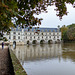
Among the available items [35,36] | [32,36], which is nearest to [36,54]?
[32,36]

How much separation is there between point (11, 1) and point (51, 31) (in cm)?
6519

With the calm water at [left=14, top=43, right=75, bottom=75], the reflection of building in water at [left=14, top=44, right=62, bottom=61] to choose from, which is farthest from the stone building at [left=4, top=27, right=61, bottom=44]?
the calm water at [left=14, top=43, right=75, bottom=75]

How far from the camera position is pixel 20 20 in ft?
11.2

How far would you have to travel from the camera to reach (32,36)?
6119 centimetres

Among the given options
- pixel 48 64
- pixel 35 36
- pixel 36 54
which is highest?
pixel 35 36

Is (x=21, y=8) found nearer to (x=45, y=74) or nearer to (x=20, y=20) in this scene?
(x=20, y=20)

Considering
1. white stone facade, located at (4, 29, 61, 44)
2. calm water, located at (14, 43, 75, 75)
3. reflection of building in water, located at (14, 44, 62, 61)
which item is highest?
white stone facade, located at (4, 29, 61, 44)

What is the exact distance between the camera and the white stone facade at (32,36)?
54344 mm

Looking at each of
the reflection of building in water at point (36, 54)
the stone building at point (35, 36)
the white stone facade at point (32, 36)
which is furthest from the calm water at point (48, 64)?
the stone building at point (35, 36)

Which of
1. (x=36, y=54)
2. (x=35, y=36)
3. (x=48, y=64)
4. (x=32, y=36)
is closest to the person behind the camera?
(x=48, y=64)

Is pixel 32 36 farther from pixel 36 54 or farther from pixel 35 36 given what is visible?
pixel 36 54

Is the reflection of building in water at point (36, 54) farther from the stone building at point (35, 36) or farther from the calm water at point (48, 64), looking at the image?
the stone building at point (35, 36)

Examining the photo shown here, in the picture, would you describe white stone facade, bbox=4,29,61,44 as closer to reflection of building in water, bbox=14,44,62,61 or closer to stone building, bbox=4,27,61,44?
stone building, bbox=4,27,61,44

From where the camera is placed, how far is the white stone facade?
2140 inches
